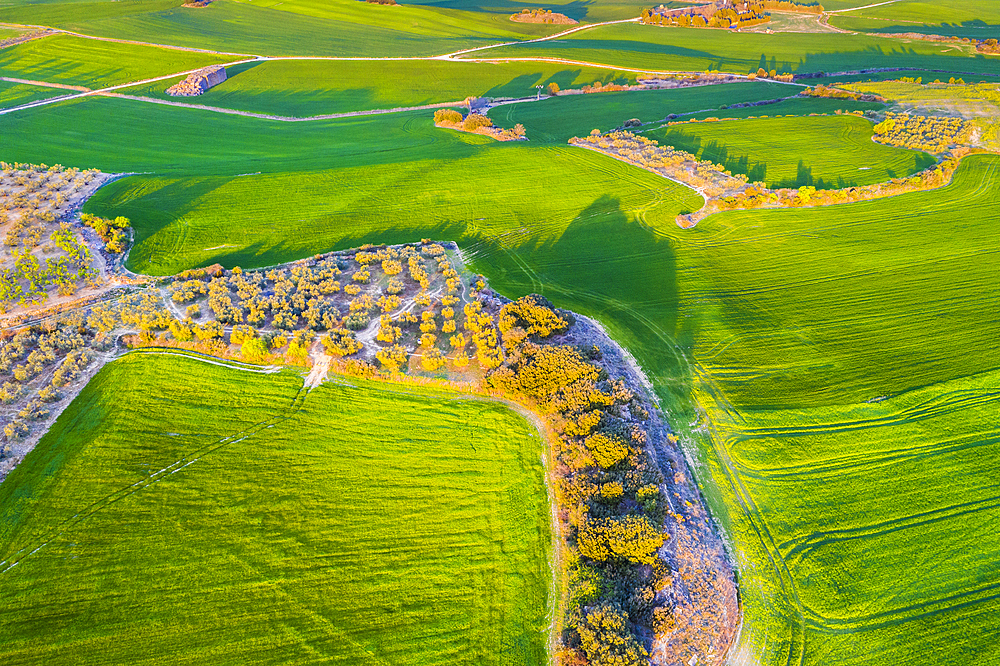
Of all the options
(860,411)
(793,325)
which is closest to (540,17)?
(793,325)

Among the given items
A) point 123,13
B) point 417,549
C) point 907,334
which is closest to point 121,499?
point 417,549

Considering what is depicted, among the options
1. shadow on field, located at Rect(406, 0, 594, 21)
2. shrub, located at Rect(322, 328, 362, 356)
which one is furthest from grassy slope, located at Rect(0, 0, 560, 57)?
shrub, located at Rect(322, 328, 362, 356)

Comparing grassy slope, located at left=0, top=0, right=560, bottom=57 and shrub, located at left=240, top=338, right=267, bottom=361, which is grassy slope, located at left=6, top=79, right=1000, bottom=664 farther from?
grassy slope, located at left=0, top=0, right=560, bottom=57

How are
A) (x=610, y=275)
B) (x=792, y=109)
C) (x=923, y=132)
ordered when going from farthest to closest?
1. (x=792, y=109)
2. (x=923, y=132)
3. (x=610, y=275)

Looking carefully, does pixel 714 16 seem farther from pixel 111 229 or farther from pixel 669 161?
pixel 111 229

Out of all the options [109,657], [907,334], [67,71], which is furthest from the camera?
[67,71]

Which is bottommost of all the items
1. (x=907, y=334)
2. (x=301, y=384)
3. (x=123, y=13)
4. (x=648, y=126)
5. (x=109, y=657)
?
(x=109, y=657)

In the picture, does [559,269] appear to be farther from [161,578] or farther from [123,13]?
[123,13]
